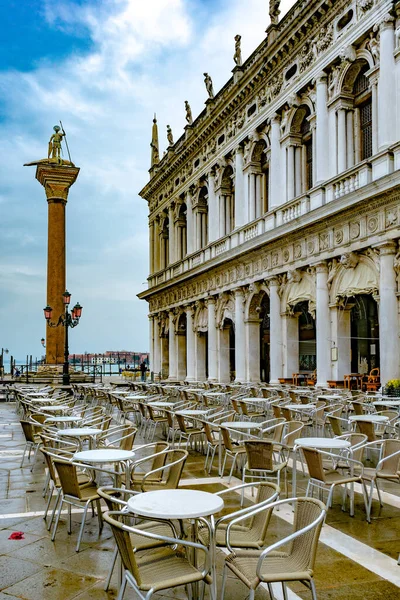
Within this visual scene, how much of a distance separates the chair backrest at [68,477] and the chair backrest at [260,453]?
2056 mm

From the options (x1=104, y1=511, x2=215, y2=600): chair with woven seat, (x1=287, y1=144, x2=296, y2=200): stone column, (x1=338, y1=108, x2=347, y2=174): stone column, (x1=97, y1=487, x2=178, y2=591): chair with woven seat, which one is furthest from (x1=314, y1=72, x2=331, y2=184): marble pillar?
(x1=104, y1=511, x2=215, y2=600): chair with woven seat

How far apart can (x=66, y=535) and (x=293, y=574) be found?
2909 mm

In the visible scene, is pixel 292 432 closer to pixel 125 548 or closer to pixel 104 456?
pixel 104 456

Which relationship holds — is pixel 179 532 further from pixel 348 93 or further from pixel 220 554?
pixel 348 93

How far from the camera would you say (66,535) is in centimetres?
573

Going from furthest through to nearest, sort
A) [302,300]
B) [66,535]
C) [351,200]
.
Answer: [302,300], [351,200], [66,535]

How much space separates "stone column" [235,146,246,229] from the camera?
85.7ft

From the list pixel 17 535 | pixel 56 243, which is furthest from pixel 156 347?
pixel 17 535

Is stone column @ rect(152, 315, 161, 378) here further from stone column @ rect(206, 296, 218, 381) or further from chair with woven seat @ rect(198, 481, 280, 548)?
chair with woven seat @ rect(198, 481, 280, 548)

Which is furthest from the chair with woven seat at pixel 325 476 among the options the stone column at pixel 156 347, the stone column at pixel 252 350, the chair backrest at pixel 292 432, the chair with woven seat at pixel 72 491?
the stone column at pixel 156 347

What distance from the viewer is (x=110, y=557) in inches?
202

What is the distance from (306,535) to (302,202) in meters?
17.5

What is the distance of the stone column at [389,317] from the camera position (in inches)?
619

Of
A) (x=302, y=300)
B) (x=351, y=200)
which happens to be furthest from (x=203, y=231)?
(x=351, y=200)
